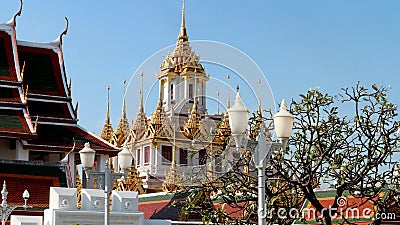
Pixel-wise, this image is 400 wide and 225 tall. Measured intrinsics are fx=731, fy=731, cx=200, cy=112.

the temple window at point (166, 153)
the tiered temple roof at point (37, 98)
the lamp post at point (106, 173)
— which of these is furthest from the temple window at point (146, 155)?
the lamp post at point (106, 173)

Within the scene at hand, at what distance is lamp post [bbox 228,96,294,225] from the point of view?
7.66 m

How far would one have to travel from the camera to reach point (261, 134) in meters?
7.90

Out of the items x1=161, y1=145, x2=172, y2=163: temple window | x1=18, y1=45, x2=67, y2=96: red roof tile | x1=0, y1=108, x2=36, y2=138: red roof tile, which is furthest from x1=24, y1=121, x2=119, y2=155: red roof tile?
x1=161, y1=145, x2=172, y2=163: temple window

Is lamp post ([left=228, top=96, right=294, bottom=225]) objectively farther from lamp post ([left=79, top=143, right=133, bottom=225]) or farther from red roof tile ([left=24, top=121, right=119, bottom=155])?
red roof tile ([left=24, top=121, right=119, bottom=155])

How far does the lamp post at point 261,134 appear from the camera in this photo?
7660 millimetres

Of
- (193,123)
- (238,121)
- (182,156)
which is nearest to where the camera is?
(238,121)

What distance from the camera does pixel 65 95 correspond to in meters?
23.0

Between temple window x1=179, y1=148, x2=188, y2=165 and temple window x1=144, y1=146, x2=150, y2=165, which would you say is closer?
temple window x1=179, y1=148, x2=188, y2=165

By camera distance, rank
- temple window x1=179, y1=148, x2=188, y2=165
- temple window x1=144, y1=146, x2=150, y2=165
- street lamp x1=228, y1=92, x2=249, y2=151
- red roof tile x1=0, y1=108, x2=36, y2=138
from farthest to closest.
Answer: temple window x1=144, y1=146, x2=150, y2=165, temple window x1=179, y1=148, x2=188, y2=165, red roof tile x1=0, y1=108, x2=36, y2=138, street lamp x1=228, y1=92, x2=249, y2=151

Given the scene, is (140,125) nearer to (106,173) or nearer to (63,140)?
(63,140)

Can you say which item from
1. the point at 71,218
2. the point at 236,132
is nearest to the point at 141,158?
the point at 71,218

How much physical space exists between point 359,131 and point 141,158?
28.9 meters

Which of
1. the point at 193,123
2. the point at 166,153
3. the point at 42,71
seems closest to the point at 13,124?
the point at 42,71

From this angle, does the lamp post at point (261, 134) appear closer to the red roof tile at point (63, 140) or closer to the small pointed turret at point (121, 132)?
the red roof tile at point (63, 140)
